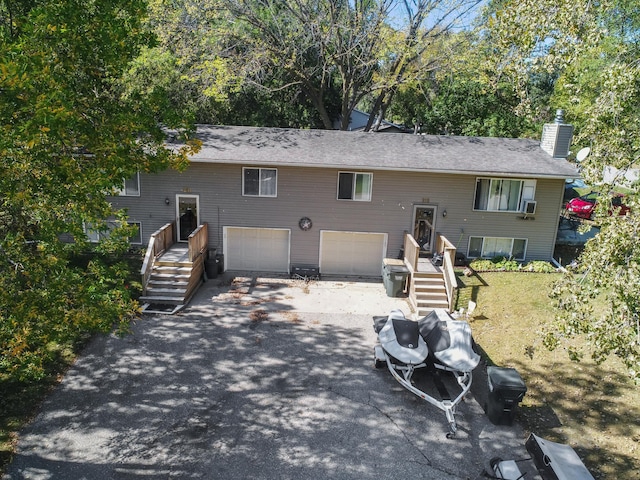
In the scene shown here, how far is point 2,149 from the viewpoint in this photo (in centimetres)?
655

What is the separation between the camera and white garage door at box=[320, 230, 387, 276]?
747 inches

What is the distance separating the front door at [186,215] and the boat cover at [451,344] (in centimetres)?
1064

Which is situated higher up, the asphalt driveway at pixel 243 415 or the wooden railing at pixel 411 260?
the wooden railing at pixel 411 260

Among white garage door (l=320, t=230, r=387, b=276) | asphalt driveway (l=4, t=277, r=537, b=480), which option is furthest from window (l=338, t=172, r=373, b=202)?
asphalt driveway (l=4, t=277, r=537, b=480)

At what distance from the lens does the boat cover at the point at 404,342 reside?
36.6ft

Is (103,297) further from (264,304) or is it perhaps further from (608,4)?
(608,4)

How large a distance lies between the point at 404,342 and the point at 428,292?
5.08 meters

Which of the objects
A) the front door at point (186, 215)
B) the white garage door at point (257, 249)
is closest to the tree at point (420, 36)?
the white garage door at point (257, 249)

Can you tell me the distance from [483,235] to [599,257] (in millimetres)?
12831

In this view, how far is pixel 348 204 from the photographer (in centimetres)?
1858

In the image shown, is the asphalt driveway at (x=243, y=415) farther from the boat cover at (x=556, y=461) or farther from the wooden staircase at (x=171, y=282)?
the wooden staircase at (x=171, y=282)

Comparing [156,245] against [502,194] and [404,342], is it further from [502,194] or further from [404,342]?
[502,194]

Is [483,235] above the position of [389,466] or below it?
above

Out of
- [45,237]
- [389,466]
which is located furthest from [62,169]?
[389,466]
